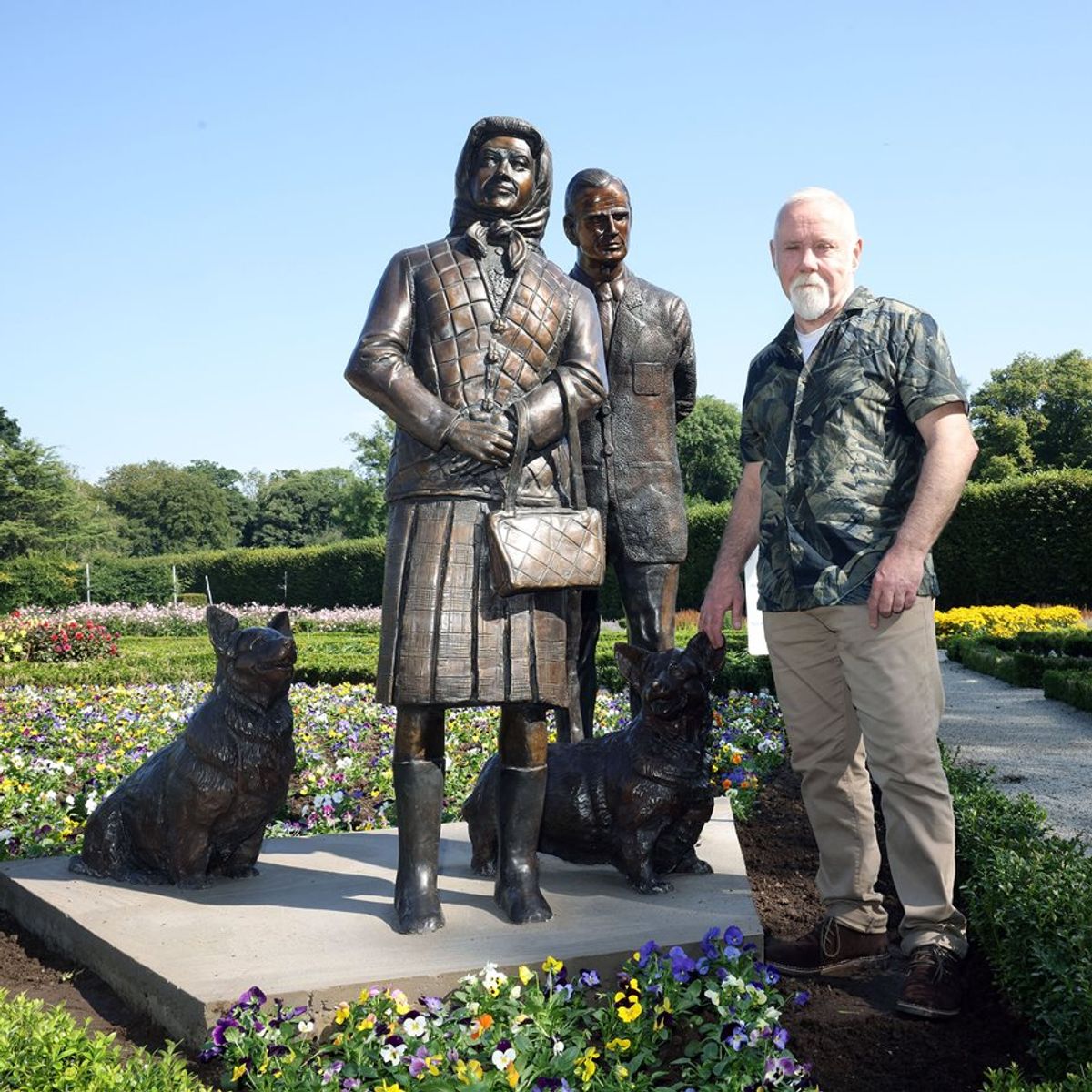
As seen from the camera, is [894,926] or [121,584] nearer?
[894,926]

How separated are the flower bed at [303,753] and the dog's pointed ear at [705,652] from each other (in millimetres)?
1837

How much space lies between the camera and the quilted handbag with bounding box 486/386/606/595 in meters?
3.36

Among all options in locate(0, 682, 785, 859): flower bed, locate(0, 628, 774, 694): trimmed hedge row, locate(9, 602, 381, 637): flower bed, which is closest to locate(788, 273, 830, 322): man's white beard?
locate(0, 682, 785, 859): flower bed

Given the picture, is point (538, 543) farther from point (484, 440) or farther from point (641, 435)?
point (641, 435)

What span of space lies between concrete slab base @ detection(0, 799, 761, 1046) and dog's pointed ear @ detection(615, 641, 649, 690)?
0.72 meters

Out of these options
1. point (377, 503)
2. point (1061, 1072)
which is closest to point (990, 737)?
point (1061, 1072)

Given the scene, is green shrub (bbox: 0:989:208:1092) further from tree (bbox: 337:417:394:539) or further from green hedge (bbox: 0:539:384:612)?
tree (bbox: 337:417:394:539)

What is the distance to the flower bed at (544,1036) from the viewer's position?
2.67m

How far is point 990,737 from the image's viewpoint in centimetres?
933

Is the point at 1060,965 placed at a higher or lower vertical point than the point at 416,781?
lower

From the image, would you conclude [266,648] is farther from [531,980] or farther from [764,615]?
[764,615]

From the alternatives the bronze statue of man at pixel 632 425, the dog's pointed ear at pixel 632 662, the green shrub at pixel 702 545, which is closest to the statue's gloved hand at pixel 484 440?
the dog's pointed ear at pixel 632 662

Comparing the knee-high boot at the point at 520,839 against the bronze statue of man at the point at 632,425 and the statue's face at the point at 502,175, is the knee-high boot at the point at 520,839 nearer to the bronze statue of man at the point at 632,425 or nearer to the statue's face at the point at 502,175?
the bronze statue of man at the point at 632,425

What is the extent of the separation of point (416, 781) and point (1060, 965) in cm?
186
